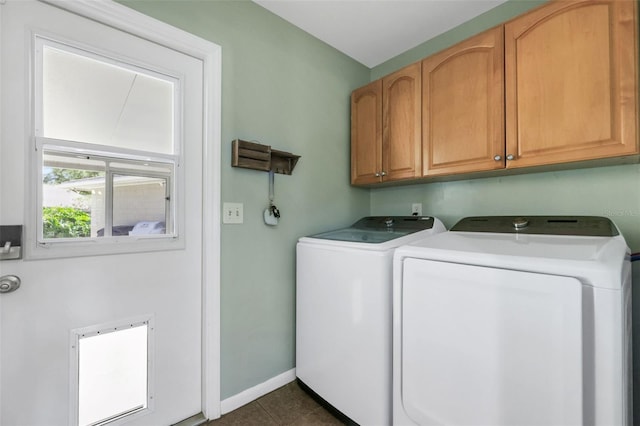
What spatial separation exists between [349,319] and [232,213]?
88 centimetres

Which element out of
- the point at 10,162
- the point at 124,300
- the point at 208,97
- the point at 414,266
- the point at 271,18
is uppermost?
the point at 271,18

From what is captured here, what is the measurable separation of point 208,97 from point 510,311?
171cm

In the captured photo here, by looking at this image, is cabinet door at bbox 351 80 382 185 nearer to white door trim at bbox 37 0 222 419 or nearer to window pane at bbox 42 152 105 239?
white door trim at bbox 37 0 222 419

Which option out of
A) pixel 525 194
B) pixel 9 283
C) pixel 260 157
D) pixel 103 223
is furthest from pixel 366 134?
pixel 9 283

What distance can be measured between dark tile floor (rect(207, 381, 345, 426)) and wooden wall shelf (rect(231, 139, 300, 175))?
140 cm

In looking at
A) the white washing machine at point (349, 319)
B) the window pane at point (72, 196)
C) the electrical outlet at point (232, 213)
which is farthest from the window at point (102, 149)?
the white washing machine at point (349, 319)

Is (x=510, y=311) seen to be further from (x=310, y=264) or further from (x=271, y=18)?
(x=271, y=18)

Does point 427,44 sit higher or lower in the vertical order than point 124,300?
higher

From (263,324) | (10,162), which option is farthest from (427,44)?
(10,162)

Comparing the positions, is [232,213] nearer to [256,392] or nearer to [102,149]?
[102,149]

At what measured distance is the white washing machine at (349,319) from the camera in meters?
1.30

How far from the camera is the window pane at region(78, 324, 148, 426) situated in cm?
120

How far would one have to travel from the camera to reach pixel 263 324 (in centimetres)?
171

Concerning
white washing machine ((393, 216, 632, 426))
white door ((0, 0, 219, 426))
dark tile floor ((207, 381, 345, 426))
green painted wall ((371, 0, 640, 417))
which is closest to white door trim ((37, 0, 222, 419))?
white door ((0, 0, 219, 426))
